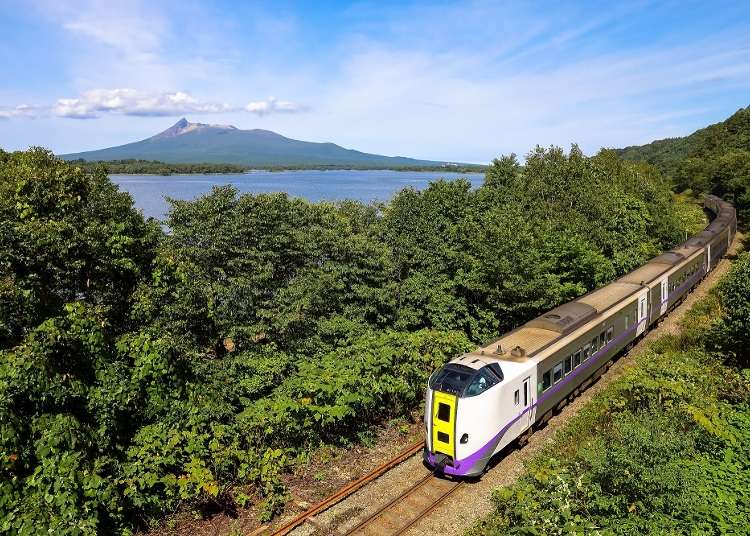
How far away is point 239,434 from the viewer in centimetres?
1285

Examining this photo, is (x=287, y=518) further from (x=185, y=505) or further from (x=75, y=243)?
(x=75, y=243)

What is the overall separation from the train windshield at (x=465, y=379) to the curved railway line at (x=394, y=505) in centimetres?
238

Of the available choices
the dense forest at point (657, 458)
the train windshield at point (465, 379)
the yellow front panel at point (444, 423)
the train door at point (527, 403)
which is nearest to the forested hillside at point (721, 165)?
the dense forest at point (657, 458)

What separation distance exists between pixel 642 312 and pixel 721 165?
264 feet

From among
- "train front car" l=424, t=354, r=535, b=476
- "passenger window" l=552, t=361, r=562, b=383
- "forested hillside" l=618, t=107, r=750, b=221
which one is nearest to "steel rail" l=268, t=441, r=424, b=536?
"train front car" l=424, t=354, r=535, b=476

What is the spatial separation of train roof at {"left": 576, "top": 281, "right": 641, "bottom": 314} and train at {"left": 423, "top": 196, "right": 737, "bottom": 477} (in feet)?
0.13

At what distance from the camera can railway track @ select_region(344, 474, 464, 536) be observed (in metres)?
11.4

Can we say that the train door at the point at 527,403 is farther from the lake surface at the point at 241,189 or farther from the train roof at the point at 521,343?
the lake surface at the point at 241,189

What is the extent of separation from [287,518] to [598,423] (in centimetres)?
970

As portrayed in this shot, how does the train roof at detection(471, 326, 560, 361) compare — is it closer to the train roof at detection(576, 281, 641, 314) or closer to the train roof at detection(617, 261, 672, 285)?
the train roof at detection(576, 281, 641, 314)

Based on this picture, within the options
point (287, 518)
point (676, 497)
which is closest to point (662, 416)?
point (676, 497)

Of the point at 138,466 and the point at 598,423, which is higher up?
the point at 138,466

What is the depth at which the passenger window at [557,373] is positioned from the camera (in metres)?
15.1

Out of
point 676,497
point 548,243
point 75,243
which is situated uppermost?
point 75,243
